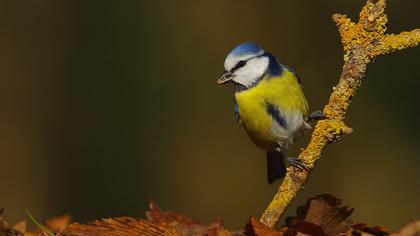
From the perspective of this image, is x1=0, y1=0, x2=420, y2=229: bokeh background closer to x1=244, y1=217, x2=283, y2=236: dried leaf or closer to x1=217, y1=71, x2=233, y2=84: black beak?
x1=217, y1=71, x2=233, y2=84: black beak

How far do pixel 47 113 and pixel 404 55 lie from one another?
2203mm

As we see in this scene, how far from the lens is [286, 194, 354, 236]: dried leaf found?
0.84m

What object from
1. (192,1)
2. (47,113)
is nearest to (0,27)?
(47,113)

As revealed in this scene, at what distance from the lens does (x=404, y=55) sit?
427 cm

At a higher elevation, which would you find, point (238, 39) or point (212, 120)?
point (238, 39)

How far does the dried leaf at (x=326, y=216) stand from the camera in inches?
33.2

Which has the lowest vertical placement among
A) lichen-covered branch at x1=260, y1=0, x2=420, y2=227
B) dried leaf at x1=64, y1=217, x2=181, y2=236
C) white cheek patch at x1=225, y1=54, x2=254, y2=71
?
dried leaf at x1=64, y1=217, x2=181, y2=236

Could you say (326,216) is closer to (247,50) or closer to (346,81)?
(346,81)

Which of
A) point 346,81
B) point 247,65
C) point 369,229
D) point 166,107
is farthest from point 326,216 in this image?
point 166,107

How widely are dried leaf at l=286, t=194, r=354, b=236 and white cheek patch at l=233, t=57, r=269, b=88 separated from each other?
58.0 inches

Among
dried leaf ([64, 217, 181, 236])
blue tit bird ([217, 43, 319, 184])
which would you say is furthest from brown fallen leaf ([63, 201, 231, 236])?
blue tit bird ([217, 43, 319, 184])

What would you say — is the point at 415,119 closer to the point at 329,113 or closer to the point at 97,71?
the point at 97,71

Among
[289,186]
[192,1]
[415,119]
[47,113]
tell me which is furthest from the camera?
[192,1]

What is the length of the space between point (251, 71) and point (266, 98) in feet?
0.49
